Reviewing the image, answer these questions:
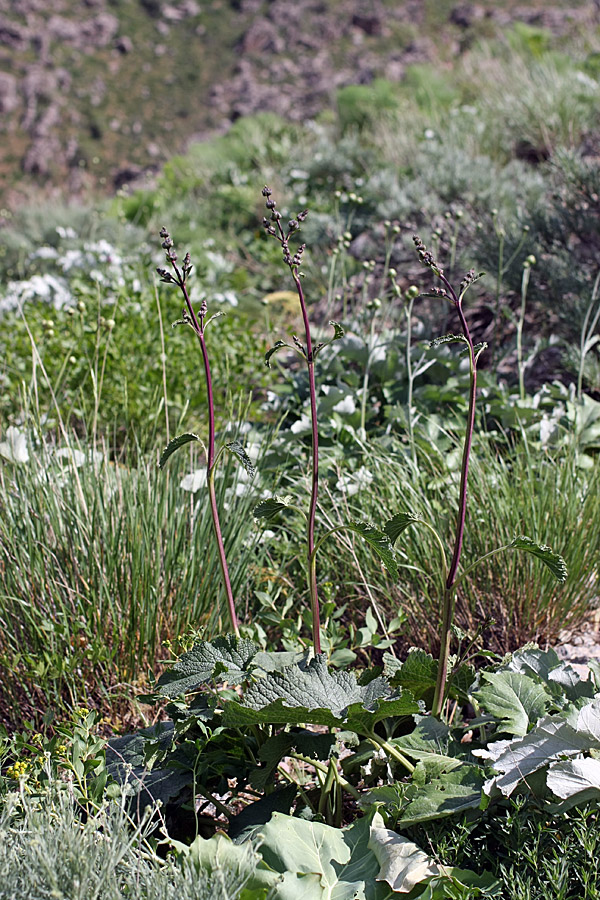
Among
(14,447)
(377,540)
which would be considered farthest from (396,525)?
(14,447)

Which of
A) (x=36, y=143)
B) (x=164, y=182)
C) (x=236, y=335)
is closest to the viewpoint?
(x=236, y=335)

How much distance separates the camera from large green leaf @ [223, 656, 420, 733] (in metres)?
1.21

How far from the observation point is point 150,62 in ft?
83.6

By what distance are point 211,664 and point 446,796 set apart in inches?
18.0

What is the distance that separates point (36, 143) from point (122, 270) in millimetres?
21847

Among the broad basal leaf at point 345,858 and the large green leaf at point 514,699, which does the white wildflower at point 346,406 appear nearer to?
the large green leaf at point 514,699

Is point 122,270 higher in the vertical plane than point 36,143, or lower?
higher

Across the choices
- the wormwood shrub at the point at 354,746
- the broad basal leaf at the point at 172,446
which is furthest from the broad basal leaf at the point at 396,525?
the broad basal leaf at the point at 172,446

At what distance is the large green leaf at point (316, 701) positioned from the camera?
47.4 inches

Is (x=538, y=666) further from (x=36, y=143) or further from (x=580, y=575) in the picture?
(x=36, y=143)

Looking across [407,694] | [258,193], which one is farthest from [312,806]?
[258,193]

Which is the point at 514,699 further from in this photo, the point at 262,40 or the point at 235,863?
the point at 262,40

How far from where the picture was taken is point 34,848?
0.99 m

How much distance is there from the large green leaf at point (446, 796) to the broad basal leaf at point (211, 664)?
0.36 m
